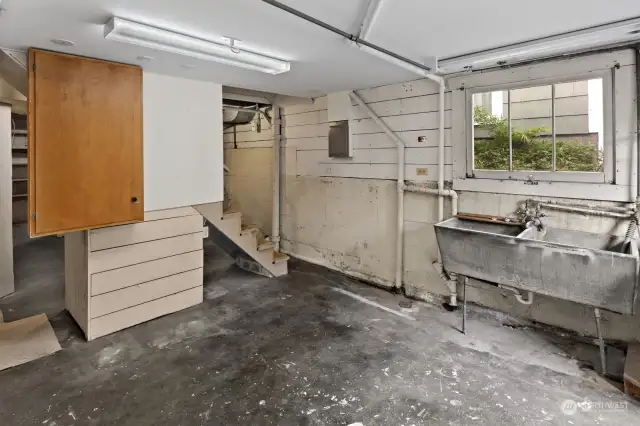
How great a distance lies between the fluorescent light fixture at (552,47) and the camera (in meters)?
2.25

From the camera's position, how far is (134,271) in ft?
10.6

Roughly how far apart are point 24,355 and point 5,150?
244 cm

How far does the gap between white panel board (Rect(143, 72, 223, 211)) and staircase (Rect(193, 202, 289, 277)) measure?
0.55 feet

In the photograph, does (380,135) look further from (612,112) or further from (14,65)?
(14,65)

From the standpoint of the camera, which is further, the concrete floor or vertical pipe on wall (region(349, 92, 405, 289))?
vertical pipe on wall (region(349, 92, 405, 289))

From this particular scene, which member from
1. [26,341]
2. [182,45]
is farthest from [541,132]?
[26,341]

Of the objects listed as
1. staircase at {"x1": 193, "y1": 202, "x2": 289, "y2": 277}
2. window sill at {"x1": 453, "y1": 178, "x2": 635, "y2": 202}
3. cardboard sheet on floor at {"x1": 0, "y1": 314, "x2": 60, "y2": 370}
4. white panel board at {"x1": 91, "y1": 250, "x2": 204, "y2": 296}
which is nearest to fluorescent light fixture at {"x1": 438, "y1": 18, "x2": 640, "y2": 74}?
window sill at {"x1": 453, "y1": 178, "x2": 635, "y2": 202}

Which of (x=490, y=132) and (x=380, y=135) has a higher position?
(x=380, y=135)

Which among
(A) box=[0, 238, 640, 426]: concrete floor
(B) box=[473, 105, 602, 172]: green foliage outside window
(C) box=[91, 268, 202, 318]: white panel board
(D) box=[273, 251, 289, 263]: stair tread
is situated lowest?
(A) box=[0, 238, 640, 426]: concrete floor

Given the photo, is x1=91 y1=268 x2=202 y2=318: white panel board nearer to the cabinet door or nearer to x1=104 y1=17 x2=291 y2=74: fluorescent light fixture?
the cabinet door

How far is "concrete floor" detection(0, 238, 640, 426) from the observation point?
2092 millimetres

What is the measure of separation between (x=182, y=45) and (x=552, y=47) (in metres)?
2.49

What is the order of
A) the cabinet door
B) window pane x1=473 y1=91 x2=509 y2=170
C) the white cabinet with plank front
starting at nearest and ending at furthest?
the cabinet door < the white cabinet with plank front < window pane x1=473 y1=91 x2=509 y2=170

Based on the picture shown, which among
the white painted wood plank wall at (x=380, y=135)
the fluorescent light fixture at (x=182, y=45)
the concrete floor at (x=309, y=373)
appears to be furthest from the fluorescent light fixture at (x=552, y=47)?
the concrete floor at (x=309, y=373)
